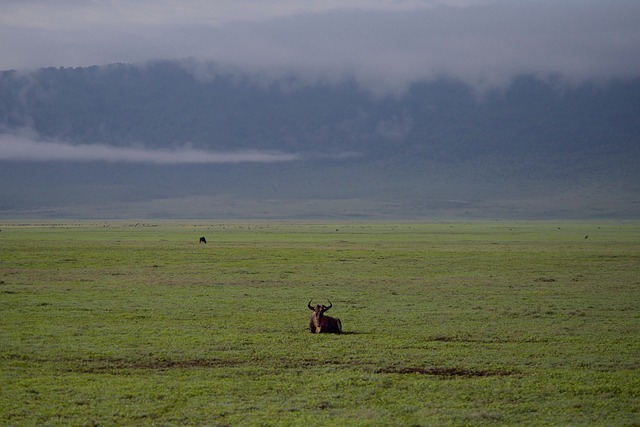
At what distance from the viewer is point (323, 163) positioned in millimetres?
198625

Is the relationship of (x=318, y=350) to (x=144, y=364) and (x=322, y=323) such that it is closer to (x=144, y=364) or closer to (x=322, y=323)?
(x=322, y=323)

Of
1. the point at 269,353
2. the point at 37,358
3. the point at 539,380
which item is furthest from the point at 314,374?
the point at 37,358

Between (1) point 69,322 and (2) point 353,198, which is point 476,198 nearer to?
(2) point 353,198

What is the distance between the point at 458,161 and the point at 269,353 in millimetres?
175179

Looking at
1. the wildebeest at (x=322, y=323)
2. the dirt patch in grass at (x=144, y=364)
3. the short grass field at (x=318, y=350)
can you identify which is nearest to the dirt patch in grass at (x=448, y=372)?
the short grass field at (x=318, y=350)

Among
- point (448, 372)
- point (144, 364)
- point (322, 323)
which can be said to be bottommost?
point (448, 372)

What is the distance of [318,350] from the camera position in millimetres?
16062

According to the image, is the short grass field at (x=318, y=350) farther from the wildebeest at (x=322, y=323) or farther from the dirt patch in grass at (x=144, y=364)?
the wildebeest at (x=322, y=323)

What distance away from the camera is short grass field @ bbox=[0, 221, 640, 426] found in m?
11.9

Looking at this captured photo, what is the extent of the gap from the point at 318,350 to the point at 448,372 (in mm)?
2721

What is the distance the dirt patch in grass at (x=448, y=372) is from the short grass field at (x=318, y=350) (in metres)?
0.05

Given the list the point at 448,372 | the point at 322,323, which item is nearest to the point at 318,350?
the point at 322,323

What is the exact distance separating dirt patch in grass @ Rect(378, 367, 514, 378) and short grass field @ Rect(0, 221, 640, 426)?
0.05 m

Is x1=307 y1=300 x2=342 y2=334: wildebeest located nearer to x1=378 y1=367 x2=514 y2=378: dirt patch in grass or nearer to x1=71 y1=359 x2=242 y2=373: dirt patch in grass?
x1=71 y1=359 x2=242 y2=373: dirt patch in grass
